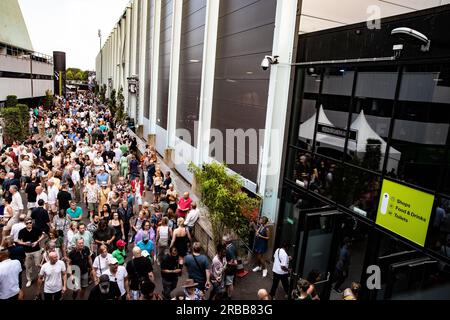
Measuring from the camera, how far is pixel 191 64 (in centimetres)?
1841

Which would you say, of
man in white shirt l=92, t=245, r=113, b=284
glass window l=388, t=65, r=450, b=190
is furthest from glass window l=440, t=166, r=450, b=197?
man in white shirt l=92, t=245, r=113, b=284

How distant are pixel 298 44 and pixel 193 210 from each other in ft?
19.2

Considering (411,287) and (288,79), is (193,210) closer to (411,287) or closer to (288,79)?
(288,79)

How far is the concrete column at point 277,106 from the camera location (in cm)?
955

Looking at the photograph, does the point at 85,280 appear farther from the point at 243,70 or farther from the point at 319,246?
the point at 243,70

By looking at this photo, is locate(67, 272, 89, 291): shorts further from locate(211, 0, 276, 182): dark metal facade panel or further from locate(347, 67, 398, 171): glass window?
locate(347, 67, 398, 171): glass window

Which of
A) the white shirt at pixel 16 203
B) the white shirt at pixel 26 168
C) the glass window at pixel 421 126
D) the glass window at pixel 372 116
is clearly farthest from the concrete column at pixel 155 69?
the glass window at pixel 421 126

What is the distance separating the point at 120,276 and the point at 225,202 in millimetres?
3390

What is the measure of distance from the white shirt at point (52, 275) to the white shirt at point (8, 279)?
443 mm

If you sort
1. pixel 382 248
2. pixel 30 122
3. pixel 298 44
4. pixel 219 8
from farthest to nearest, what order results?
pixel 30 122, pixel 219 8, pixel 298 44, pixel 382 248

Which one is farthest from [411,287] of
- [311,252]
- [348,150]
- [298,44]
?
[298,44]

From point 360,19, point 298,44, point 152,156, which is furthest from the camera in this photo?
point 152,156

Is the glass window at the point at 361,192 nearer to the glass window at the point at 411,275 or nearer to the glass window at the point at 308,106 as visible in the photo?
Answer: the glass window at the point at 411,275

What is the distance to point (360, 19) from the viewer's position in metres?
7.79
